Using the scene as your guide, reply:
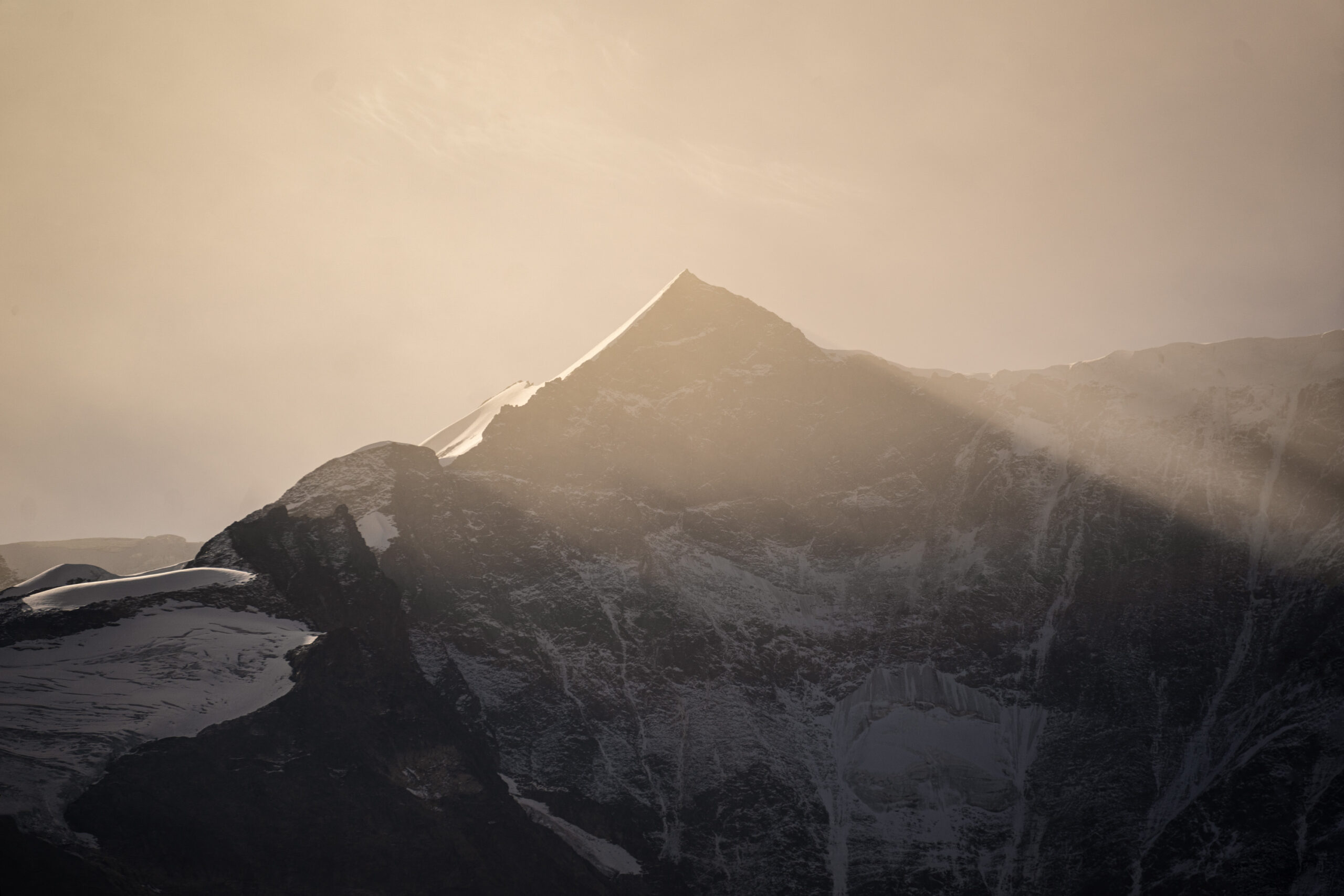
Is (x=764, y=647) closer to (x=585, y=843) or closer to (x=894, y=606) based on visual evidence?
(x=894, y=606)

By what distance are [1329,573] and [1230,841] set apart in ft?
149

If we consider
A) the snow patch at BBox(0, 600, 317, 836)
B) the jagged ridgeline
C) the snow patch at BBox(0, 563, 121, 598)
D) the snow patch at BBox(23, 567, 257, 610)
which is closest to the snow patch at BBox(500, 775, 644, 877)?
the jagged ridgeline

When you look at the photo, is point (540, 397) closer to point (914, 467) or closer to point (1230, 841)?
point (914, 467)

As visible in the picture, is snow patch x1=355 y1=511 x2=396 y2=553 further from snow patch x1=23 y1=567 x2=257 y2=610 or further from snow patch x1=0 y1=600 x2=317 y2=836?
snow patch x1=0 y1=600 x2=317 y2=836

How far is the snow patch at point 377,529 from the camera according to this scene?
485 ft

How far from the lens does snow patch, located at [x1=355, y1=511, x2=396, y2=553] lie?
14775cm

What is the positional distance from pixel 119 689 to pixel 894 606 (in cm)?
10386

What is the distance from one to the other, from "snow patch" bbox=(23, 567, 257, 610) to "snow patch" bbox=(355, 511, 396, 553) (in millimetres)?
26044

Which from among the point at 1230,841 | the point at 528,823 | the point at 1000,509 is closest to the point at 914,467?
the point at 1000,509

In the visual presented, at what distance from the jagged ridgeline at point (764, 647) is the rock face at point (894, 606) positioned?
1.68 feet

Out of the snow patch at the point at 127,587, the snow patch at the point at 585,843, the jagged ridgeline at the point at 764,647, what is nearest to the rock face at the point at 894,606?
the jagged ridgeline at the point at 764,647

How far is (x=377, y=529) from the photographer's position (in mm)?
149875

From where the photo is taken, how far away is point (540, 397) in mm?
176375

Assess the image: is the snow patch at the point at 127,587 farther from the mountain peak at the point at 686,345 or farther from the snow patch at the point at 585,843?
the mountain peak at the point at 686,345
